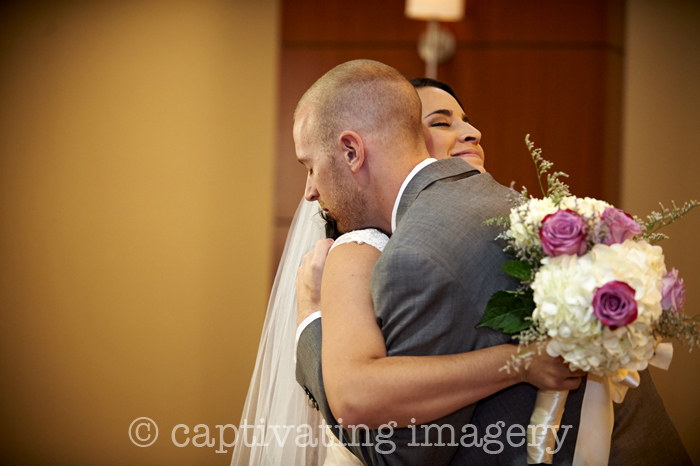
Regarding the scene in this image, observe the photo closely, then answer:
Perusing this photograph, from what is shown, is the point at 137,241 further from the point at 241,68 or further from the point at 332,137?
the point at 332,137

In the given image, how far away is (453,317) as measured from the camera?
1237 mm

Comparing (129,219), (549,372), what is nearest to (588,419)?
(549,372)

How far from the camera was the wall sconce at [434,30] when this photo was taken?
344cm

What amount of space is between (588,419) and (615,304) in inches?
15.5

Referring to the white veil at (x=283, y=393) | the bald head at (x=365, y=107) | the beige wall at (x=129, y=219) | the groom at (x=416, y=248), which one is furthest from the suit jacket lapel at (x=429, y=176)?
the beige wall at (x=129, y=219)

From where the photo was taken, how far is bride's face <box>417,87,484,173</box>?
2.18 m

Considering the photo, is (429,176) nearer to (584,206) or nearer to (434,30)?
(584,206)

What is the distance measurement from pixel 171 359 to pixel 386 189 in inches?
112

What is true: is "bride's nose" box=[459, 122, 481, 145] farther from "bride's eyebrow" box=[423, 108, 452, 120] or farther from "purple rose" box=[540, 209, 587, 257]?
"purple rose" box=[540, 209, 587, 257]

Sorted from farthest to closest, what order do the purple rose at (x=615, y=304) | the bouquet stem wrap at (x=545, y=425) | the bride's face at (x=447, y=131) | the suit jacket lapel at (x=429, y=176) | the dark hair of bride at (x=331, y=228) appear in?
the bride's face at (x=447, y=131), the dark hair of bride at (x=331, y=228), the suit jacket lapel at (x=429, y=176), the bouquet stem wrap at (x=545, y=425), the purple rose at (x=615, y=304)

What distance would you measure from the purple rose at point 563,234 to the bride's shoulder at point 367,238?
478mm

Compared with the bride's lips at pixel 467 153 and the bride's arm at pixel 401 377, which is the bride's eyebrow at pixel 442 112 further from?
the bride's arm at pixel 401 377

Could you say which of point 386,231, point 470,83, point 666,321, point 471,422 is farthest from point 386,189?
point 470,83

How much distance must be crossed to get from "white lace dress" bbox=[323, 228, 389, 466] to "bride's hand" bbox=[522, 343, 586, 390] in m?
0.47
